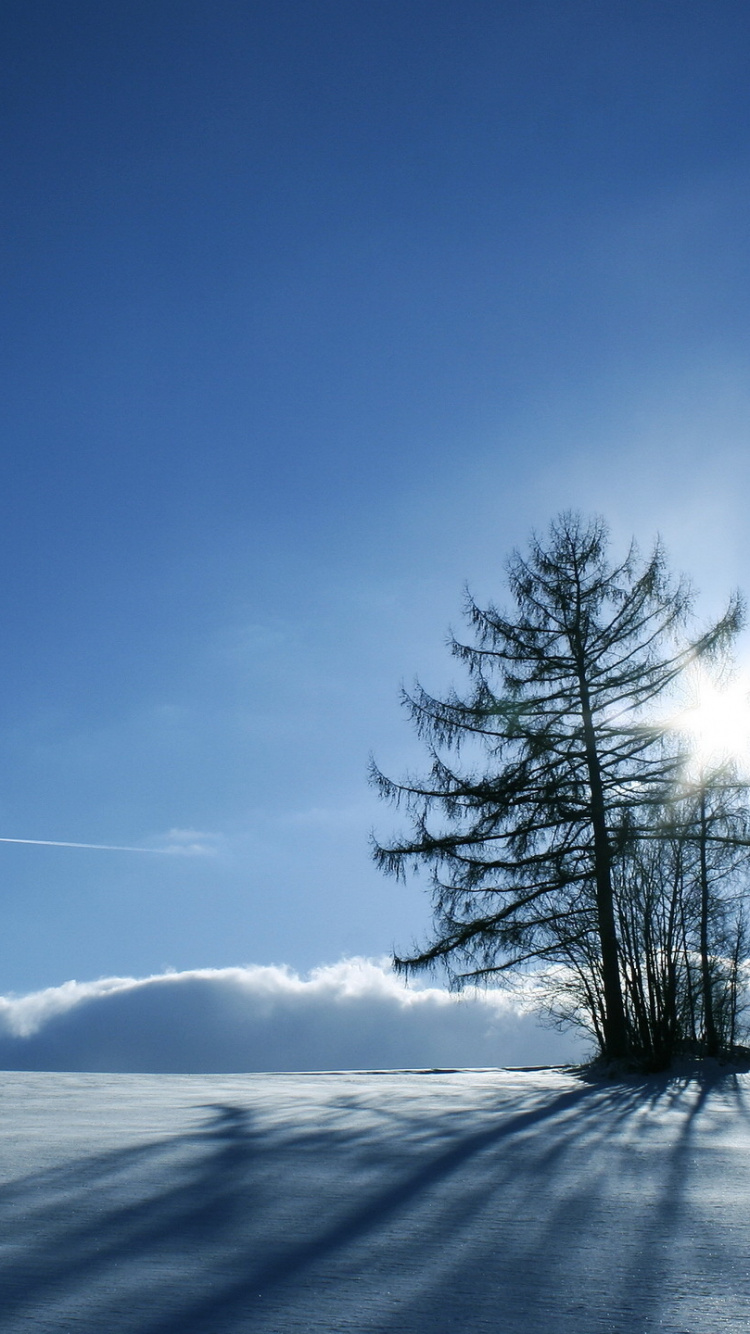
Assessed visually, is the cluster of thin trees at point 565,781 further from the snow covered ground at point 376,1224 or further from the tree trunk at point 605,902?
the snow covered ground at point 376,1224

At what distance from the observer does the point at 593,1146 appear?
337cm

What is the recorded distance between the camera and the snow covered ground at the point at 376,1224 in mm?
1637

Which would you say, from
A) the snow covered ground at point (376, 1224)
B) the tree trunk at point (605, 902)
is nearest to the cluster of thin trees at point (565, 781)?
the tree trunk at point (605, 902)

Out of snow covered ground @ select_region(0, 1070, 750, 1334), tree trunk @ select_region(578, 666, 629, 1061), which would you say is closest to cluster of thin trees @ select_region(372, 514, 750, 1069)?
tree trunk @ select_region(578, 666, 629, 1061)

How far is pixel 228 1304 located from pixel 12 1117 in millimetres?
3286

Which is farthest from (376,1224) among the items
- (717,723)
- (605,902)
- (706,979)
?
(717,723)

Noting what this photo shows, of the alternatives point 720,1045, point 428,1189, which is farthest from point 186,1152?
point 720,1045

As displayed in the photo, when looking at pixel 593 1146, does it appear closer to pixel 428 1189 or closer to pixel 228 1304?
pixel 428 1189

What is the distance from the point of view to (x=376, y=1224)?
223 centimetres

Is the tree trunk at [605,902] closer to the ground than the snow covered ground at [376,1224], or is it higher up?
higher up

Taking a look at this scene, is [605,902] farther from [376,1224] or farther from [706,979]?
[376,1224]

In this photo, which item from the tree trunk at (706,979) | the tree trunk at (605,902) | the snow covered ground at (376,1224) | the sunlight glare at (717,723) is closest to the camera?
the snow covered ground at (376,1224)

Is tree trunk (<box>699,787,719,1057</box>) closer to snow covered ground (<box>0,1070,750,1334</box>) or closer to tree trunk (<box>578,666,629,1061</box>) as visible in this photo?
tree trunk (<box>578,666,629,1061</box>)

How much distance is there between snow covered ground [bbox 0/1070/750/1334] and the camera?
1.64 meters
